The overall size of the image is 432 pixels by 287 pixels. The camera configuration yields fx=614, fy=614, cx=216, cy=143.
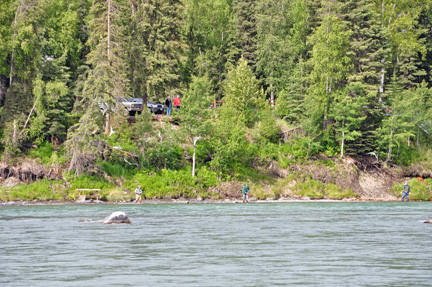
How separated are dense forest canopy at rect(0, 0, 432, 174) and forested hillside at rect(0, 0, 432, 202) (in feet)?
0.45

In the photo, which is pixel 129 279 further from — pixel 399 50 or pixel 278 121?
pixel 399 50

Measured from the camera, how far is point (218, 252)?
65.8ft

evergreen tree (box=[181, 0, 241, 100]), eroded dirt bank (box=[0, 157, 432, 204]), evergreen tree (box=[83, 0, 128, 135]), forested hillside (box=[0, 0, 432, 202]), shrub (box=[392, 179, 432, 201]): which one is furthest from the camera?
evergreen tree (box=[181, 0, 241, 100])

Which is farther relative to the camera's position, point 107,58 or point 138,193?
point 107,58

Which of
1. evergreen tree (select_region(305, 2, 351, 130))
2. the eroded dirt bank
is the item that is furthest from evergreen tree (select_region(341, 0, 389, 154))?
the eroded dirt bank

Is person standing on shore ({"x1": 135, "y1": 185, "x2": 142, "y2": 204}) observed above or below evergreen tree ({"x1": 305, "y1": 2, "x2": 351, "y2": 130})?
below

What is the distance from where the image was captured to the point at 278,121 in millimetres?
62312

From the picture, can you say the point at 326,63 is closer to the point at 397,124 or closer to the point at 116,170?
the point at 397,124

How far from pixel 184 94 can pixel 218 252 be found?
124 feet

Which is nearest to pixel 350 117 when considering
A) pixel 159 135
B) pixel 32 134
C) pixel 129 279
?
pixel 159 135

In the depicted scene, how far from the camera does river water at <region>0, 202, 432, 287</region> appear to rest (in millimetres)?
15211

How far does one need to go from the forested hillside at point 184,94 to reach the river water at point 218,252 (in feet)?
74.7

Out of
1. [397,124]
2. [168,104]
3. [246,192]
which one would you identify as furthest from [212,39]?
[246,192]

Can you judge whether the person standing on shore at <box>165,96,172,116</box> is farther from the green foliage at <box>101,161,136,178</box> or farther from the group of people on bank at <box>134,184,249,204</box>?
the group of people on bank at <box>134,184,249,204</box>
